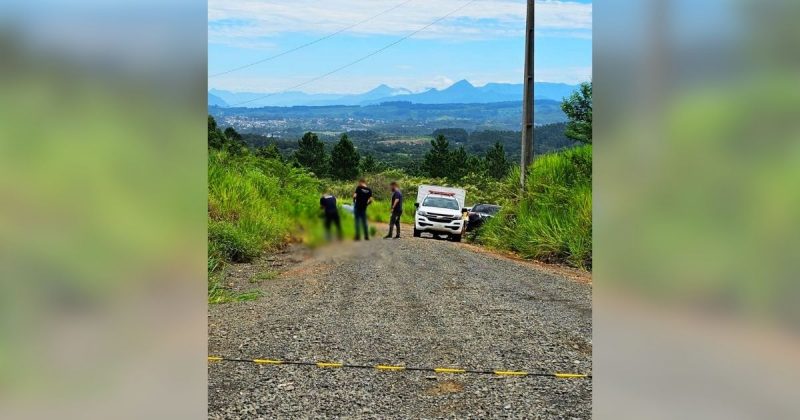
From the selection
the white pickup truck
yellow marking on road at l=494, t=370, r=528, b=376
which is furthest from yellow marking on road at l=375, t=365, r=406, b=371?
the white pickup truck

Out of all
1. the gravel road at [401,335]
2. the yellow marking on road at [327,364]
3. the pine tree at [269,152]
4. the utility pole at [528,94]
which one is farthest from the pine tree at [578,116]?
the pine tree at [269,152]

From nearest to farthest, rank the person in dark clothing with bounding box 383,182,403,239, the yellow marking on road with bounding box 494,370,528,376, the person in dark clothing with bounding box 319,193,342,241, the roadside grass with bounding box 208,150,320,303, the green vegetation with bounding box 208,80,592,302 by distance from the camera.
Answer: the person in dark clothing with bounding box 319,193,342,241 → the roadside grass with bounding box 208,150,320,303 → the green vegetation with bounding box 208,80,592,302 → the person in dark clothing with bounding box 383,182,403,239 → the yellow marking on road with bounding box 494,370,528,376

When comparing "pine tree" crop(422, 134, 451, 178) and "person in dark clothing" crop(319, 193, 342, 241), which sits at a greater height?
"pine tree" crop(422, 134, 451, 178)

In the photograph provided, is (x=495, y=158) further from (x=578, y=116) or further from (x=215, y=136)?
(x=215, y=136)

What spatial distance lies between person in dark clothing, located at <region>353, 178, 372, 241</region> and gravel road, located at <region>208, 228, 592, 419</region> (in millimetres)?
52

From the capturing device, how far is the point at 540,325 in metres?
5.74

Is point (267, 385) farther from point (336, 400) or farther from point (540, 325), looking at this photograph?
point (540, 325)

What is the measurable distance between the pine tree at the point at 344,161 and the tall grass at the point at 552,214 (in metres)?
4.48

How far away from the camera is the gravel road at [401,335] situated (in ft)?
12.1

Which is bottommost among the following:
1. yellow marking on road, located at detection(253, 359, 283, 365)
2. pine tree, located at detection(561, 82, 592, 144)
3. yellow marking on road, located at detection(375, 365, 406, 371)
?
yellow marking on road, located at detection(375, 365, 406, 371)
